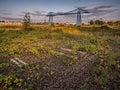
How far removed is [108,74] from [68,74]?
4.65 ft

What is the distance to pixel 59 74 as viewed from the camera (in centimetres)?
611

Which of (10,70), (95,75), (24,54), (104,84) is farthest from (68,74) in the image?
(24,54)

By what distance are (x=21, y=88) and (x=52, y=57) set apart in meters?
3.36

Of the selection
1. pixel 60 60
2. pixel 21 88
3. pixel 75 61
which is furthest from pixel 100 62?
pixel 21 88

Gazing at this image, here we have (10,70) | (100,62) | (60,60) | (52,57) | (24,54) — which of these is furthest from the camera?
(24,54)

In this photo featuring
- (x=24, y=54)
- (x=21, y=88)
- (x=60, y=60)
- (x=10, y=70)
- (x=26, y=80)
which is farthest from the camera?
(x=24, y=54)

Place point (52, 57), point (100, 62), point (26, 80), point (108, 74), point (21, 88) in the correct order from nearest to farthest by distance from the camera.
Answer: point (21, 88)
point (26, 80)
point (108, 74)
point (100, 62)
point (52, 57)

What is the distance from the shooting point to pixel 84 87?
17.0ft

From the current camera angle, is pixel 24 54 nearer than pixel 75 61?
No

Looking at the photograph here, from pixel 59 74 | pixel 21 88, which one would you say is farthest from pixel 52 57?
pixel 21 88

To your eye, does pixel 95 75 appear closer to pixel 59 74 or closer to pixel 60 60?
pixel 59 74

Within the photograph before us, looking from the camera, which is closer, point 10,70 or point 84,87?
point 84,87

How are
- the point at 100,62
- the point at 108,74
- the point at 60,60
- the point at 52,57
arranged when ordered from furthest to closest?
the point at 52,57
the point at 60,60
the point at 100,62
the point at 108,74

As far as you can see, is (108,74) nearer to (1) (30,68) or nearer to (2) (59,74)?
(2) (59,74)
